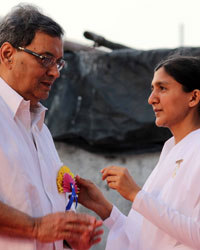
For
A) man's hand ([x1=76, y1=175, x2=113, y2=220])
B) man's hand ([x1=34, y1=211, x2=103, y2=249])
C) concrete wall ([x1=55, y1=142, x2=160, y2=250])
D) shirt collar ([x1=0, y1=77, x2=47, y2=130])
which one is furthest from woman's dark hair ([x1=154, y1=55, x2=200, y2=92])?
concrete wall ([x1=55, y1=142, x2=160, y2=250])

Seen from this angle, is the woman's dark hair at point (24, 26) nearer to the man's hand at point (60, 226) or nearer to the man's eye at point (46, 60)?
the man's eye at point (46, 60)

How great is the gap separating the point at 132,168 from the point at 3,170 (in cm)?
331

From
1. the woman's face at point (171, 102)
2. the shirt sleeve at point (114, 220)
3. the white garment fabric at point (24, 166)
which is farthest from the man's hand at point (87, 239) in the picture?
the woman's face at point (171, 102)

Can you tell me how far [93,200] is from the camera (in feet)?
9.86

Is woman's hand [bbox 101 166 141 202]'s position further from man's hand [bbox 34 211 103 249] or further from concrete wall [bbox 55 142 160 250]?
concrete wall [bbox 55 142 160 250]

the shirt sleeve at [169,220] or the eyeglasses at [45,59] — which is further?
the eyeglasses at [45,59]

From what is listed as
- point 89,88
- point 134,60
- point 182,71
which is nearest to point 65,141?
point 89,88

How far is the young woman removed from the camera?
94.7 inches

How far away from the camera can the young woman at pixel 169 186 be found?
2.40 meters

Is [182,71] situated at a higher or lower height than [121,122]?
higher

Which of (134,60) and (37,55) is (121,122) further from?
(37,55)

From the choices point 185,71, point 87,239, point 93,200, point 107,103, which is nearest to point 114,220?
point 93,200

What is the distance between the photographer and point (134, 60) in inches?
205

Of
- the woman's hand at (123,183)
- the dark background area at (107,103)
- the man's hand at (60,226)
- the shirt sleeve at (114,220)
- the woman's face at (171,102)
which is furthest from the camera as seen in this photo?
the dark background area at (107,103)
